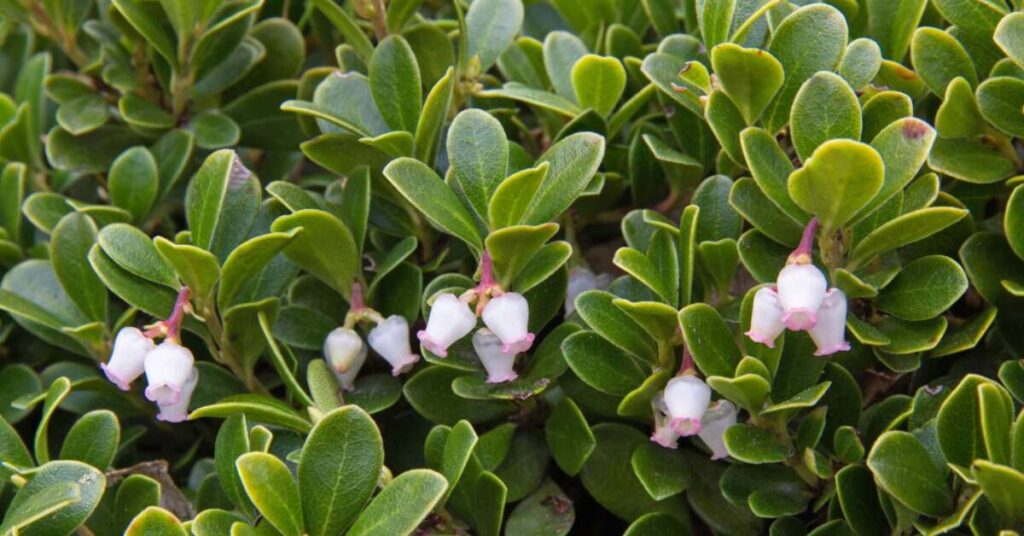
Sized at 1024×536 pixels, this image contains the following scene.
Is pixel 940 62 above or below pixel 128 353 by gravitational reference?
above

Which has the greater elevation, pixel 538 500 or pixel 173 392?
pixel 173 392

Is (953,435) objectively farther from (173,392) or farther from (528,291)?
(173,392)

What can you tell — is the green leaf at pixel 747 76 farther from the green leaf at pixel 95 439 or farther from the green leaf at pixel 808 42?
the green leaf at pixel 95 439

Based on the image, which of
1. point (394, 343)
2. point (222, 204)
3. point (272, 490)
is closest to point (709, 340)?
point (394, 343)

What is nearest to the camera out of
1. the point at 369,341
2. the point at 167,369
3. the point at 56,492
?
the point at 56,492

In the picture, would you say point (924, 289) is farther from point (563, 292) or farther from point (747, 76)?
point (563, 292)

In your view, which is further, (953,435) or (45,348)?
(45,348)

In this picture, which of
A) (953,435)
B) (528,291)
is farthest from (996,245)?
(528,291)

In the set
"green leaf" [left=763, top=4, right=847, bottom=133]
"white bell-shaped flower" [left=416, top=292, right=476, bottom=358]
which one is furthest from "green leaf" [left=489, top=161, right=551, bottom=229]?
→ "green leaf" [left=763, top=4, right=847, bottom=133]
